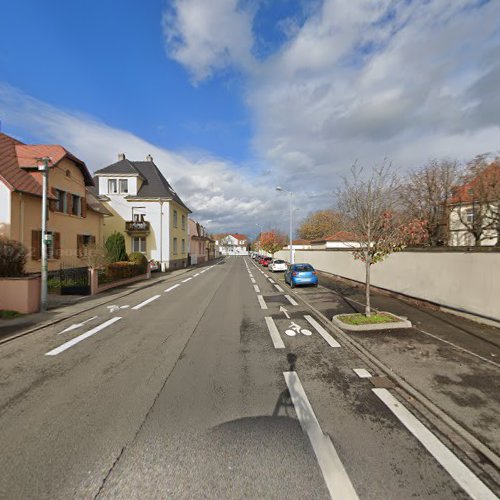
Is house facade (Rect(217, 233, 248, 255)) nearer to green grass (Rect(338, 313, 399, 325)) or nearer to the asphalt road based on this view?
green grass (Rect(338, 313, 399, 325))

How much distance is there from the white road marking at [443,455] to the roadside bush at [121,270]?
55.8ft

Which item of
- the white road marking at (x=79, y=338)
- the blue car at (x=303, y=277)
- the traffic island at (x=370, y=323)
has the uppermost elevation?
the blue car at (x=303, y=277)

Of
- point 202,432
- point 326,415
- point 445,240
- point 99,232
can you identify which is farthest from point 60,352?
point 445,240

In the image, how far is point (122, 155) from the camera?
118ft

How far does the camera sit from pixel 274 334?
7512mm

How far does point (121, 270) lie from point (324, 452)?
18675 millimetres

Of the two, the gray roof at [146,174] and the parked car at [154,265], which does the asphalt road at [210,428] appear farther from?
the gray roof at [146,174]

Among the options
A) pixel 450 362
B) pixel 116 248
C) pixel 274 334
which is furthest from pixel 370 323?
pixel 116 248

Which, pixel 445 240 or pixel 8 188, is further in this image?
pixel 445 240

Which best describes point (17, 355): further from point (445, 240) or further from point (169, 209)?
point (169, 209)

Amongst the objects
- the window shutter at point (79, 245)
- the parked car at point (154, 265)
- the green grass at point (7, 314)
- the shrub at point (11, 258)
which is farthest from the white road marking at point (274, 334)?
the parked car at point (154, 265)

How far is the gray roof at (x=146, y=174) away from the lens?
3161 centimetres

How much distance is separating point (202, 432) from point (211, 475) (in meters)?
0.69

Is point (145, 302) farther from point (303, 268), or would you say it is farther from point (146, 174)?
point (146, 174)
